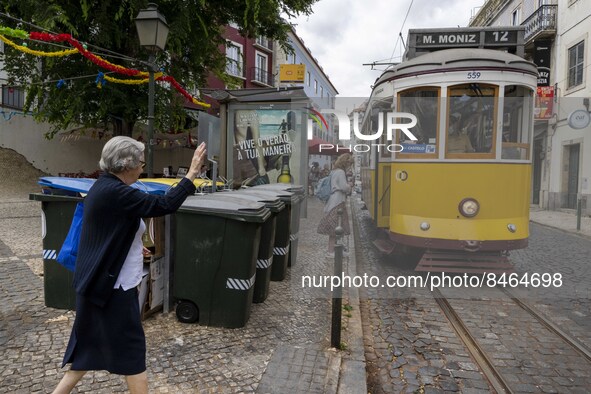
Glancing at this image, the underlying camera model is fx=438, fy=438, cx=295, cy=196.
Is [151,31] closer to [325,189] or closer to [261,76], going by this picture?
[325,189]

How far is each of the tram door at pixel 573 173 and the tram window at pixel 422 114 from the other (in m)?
7.80

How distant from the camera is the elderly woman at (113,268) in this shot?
7.39 ft

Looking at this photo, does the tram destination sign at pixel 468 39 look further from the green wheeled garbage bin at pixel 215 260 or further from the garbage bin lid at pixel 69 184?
the garbage bin lid at pixel 69 184

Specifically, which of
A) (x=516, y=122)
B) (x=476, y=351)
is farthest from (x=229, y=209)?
(x=516, y=122)

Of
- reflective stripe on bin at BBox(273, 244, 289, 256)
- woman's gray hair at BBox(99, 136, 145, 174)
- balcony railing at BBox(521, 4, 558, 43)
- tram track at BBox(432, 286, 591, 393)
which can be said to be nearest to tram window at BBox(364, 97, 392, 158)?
reflective stripe on bin at BBox(273, 244, 289, 256)

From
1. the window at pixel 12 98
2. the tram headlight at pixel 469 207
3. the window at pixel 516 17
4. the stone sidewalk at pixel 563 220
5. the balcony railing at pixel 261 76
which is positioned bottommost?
the stone sidewalk at pixel 563 220

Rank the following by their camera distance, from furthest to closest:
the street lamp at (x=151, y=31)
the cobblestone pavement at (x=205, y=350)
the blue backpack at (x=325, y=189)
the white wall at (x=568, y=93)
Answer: the white wall at (x=568, y=93)
the blue backpack at (x=325, y=189)
the street lamp at (x=151, y=31)
the cobblestone pavement at (x=205, y=350)

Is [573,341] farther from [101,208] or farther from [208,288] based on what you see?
[101,208]

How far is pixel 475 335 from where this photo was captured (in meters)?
4.29

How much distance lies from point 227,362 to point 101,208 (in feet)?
5.79

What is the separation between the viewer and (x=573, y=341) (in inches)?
160

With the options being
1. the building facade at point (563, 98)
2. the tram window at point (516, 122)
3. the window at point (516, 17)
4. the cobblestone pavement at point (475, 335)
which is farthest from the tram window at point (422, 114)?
the window at point (516, 17)

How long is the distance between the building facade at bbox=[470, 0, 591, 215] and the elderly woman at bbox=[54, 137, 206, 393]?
976 centimetres

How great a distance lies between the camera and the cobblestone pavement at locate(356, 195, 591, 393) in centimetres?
337
